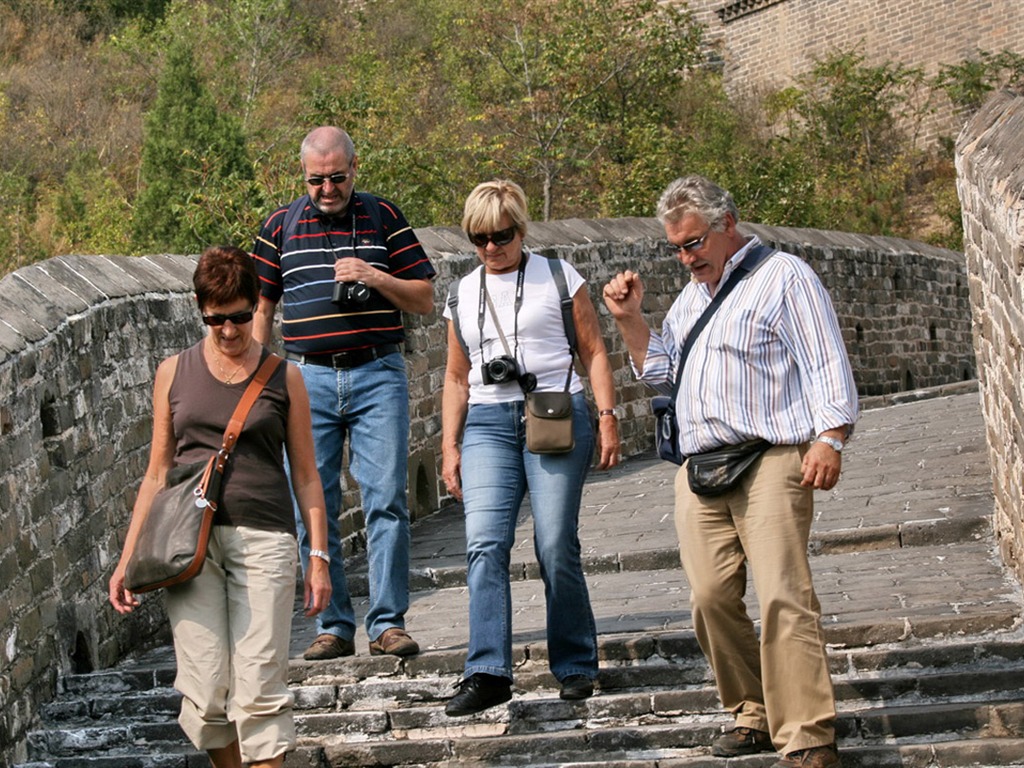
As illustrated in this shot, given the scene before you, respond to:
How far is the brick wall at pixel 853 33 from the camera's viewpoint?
38.2 meters

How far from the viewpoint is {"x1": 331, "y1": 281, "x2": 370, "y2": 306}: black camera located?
6141 mm

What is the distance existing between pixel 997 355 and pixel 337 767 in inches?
120

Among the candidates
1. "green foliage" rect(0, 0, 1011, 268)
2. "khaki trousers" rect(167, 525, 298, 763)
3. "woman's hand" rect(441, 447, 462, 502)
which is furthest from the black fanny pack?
"green foliage" rect(0, 0, 1011, 268)

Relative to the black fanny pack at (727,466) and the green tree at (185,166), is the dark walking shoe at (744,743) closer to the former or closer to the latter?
the black fanny pack at (727,466)

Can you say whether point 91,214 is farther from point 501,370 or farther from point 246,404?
point 246,404

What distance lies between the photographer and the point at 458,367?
5781 mm

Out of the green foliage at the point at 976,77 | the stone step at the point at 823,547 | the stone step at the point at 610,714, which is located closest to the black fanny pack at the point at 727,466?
the stone step at the point at 610,714

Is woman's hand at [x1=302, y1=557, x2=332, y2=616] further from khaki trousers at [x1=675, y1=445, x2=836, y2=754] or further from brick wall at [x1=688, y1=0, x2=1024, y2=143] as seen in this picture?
brick wall at [x1=688, y1=0, x2=1024, y2=143]

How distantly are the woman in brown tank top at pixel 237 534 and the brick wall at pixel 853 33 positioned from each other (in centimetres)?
3229

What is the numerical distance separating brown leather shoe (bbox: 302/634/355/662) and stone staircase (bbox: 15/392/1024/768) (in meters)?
0.05

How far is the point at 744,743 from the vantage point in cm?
519

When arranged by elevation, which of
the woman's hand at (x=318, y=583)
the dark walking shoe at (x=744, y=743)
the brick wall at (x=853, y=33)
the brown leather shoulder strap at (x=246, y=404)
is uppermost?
the brick wall at (x=853, y=33)

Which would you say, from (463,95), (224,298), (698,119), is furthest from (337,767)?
(698,119)

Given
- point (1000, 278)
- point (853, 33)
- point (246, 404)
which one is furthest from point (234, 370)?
point (853, 33)
